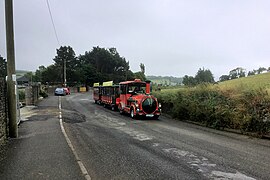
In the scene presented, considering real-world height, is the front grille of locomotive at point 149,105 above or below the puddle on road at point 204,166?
above

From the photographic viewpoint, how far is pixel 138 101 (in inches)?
759

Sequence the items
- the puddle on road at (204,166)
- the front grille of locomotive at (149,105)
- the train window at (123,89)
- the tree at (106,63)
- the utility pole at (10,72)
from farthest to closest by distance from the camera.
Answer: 1. the tree at (106,63)
2. the train window at (123,89)
3. the front grille of locomotive at (149,105)
4. the utility pole at (10,72)
5. the puddle on road at (204,166)

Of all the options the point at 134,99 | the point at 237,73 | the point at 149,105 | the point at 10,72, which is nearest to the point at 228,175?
the point at 10,72

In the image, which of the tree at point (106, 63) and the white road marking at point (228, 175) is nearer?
the white road marking at point (228, 175)

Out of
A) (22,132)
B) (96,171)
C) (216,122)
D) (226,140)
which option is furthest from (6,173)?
(216,122)

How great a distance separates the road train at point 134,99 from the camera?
19047 mm

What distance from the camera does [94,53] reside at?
114188 millimetres

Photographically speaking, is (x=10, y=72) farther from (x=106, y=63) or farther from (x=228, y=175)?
(x=106, y=63)

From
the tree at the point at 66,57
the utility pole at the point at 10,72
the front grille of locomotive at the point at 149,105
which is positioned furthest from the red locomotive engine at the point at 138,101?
the tree at the point at 66,57

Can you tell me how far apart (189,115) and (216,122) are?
3409 mm

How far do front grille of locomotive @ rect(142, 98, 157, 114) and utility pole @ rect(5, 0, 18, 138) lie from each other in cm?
943

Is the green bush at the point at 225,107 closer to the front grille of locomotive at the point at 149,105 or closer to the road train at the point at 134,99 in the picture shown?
the front grille of locomotive at the point at 149,105

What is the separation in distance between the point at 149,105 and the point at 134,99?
4.44ft

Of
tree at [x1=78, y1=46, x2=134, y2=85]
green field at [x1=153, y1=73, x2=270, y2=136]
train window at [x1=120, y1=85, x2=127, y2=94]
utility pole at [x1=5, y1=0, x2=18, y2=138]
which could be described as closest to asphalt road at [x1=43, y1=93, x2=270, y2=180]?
green field at [x1=153, y1=73, x2=270, y2=136]
